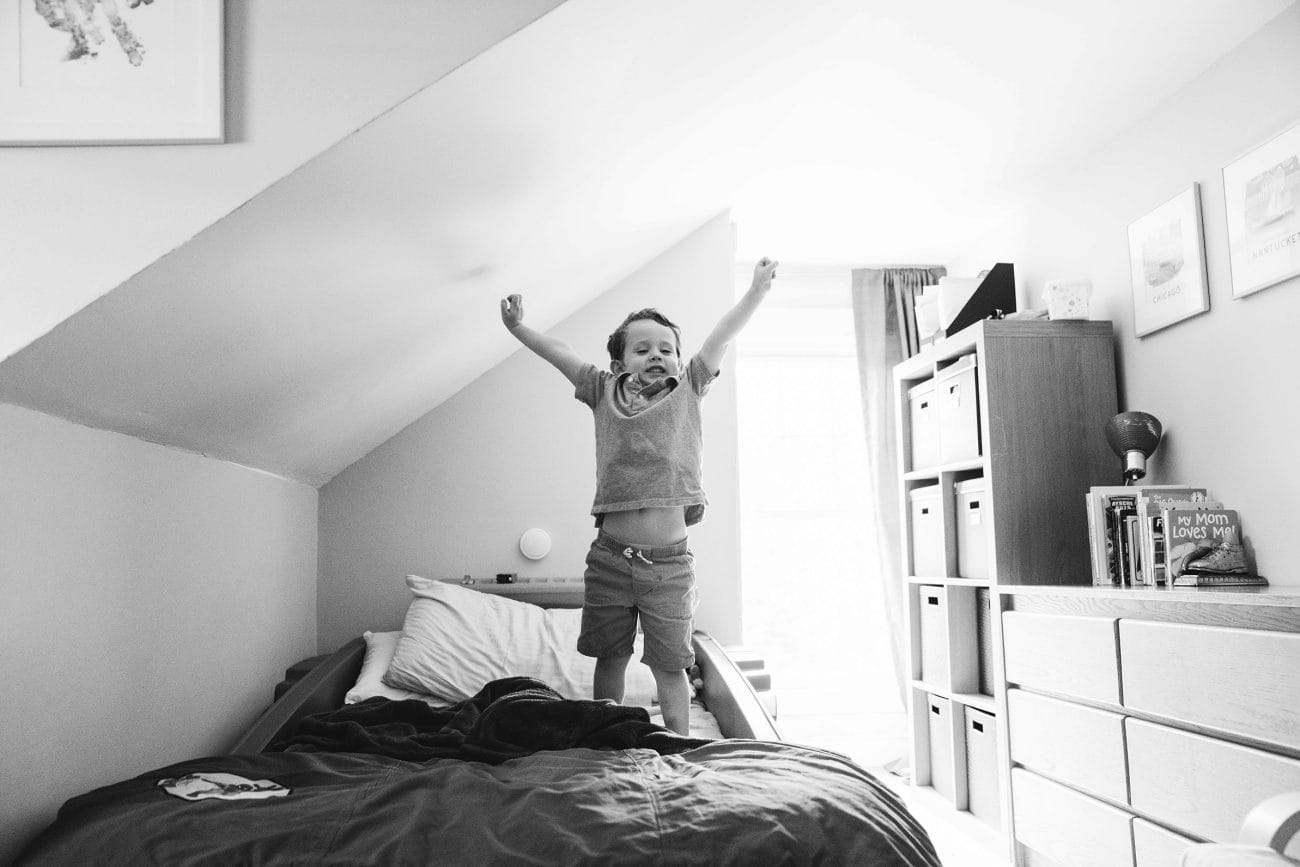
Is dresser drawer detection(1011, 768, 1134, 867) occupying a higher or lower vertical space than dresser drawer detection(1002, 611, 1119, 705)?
lower

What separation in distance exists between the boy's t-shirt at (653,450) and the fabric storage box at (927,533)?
1.52 m

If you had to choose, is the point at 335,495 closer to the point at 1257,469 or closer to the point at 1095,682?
the point at 1095,682

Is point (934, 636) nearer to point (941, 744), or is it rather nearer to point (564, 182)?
point (941, 744)

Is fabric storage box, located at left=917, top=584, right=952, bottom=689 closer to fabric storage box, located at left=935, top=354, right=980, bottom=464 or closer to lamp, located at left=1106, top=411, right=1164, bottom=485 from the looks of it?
fabric storage box, located at left=935, top=354, right=980, bottom=464

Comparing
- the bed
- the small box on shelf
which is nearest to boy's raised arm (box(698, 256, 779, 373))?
the bed

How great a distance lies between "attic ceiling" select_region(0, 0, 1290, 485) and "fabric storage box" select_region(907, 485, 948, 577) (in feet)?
3.64

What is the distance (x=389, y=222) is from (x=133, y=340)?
44 centimetres

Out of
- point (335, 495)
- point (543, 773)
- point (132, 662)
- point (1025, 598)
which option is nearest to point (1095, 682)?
Result: point (1025, 598)

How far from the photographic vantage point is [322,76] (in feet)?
4.06

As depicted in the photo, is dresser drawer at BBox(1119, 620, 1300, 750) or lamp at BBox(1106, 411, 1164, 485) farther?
lamp at BBox(1106, 411, 1164, 485)

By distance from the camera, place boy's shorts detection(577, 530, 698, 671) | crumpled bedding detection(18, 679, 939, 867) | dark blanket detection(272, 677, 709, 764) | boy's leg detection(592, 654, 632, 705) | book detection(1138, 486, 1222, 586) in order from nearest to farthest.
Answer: crumpled bedding detection(18, 679, 939, 867) → dark blanket detection(272, 677, 709, 764) → boy's shorts detection(577, 530, 698, 671) → boy's leg detection(592, 654, 632, 705) → book detection(1138, 486, 1222, 586)

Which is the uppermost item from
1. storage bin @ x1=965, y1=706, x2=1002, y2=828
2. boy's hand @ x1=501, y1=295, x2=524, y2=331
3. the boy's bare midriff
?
boy's hand @ x1=501, y1=295, x2=524, y2=331

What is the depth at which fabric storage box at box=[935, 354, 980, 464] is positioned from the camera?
3025mm

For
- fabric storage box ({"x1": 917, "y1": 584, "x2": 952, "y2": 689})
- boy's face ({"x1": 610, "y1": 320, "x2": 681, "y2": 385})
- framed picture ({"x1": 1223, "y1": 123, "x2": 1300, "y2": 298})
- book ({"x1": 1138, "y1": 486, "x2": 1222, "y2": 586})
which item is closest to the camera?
boy's face ({"x1": 610, "y1": 320, "x2": 681, "y2": 385})
